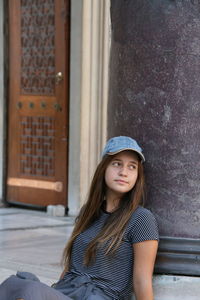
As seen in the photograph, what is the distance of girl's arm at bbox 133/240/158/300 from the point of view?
9.58 ft

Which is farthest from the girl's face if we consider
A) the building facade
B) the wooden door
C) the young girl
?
the wooden door

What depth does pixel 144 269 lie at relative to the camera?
9.64ft

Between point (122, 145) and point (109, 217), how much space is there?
0.36 metres

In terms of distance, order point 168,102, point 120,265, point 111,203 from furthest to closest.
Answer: point 111,203, point 120,265, point 168,102

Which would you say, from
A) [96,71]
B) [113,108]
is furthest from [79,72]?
[113,108]

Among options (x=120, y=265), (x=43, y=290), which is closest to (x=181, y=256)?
(x=120, y=265)

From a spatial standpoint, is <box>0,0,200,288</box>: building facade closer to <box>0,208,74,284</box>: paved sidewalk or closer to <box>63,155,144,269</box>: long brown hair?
<box>0,208,74,284</box>: paved sidewalk

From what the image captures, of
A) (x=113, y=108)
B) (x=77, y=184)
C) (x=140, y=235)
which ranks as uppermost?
(x=113, y=108)

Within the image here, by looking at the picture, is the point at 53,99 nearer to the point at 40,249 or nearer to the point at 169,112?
the point at 40,249

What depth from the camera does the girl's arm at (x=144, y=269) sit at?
2.92 meters

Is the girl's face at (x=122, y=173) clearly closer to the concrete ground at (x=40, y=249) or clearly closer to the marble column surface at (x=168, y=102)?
the marble column surface at (x=168, y=102)

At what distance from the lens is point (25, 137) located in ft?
27.2

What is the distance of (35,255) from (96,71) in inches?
103

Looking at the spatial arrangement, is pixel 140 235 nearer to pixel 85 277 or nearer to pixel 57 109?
pixel 85 277
